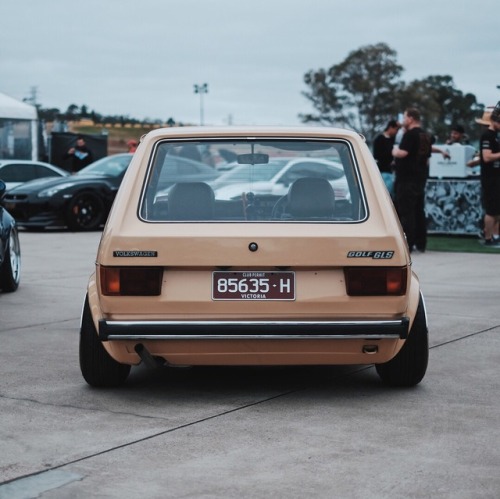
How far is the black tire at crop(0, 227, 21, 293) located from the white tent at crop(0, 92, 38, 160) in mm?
16160

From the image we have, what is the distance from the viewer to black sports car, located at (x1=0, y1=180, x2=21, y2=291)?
405 inches

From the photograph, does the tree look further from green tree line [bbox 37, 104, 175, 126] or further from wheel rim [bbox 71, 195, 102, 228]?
wheel rim [bbox 71, 195, 102, 228]

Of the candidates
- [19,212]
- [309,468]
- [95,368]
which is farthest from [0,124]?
[309,468]

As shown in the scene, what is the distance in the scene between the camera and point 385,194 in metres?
5.87

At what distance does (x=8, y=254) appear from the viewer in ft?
34.3

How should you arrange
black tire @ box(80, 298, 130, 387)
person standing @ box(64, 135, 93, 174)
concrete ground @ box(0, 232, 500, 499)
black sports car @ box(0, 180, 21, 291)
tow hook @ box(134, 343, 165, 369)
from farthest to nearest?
person standing @ box(64, 135, 93, 174)
black sports car @ box(0, 180, 21, 291)
black tire @ box(80, 298, 130, 387)
tow hook @ box(134, 343, 165, 369)
concrete ground @ box(0, 232, 500, 499)

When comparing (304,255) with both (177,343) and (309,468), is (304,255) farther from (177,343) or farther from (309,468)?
(309,468)

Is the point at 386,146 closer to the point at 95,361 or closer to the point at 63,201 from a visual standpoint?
the point at 63,201

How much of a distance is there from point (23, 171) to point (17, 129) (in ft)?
16.8

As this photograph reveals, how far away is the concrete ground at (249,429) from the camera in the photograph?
4.21 metres

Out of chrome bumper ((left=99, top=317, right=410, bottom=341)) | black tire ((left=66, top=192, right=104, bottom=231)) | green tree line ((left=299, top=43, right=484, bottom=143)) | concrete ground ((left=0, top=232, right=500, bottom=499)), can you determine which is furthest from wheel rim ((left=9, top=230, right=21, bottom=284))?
green tree line ((left=299, top=43, right=484, bottom=143))

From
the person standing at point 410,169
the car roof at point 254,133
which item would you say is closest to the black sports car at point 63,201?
the person standing at point 410,169

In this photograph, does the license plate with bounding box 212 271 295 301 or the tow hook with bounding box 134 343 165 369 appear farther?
the tow hook with bounding box 134 343 165 369

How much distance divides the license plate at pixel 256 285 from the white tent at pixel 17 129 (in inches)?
859
